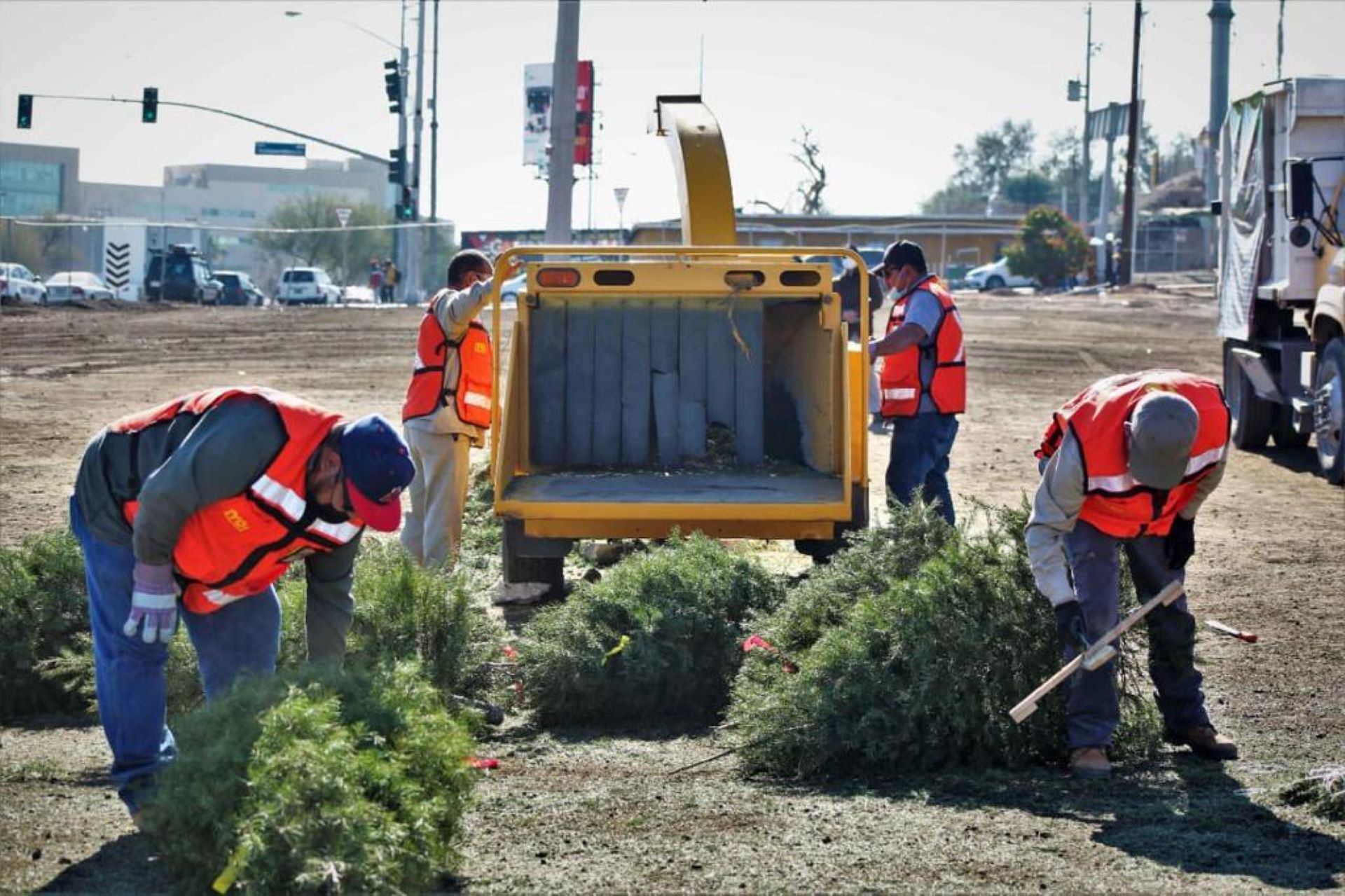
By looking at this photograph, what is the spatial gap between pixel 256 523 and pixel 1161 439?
282 cm

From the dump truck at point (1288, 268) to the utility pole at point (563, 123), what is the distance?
19.6 feet

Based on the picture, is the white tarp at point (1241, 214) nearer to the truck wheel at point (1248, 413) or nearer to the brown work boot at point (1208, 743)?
the truck wheel at point (1248, 413)

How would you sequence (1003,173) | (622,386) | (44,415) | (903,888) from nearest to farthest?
(903,888) < (622,386) < (44,415) < (1003,173)

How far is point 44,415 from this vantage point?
18812 mm

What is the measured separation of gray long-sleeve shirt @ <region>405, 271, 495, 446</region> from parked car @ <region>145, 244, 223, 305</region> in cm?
3852

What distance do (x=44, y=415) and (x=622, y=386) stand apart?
1090 centimetres

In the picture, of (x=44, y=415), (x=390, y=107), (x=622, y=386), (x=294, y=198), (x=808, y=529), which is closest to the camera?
(x=808, y=529)

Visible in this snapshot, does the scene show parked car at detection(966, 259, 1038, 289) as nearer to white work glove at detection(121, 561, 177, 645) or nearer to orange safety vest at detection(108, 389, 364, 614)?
orange safety vest at detection(108, 389, 364, 614)

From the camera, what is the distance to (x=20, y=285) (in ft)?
135

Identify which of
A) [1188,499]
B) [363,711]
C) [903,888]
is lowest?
[903,888]

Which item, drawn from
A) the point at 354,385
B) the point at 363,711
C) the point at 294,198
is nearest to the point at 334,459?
the point at 363,711

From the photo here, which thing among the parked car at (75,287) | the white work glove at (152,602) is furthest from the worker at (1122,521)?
the parked car at (75,287)

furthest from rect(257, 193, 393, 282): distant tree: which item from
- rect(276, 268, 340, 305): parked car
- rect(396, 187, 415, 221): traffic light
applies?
rect(396, 187, 415, 221): traffic light

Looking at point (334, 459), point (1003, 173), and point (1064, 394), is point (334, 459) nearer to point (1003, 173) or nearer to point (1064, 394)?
point (1064, 394)
